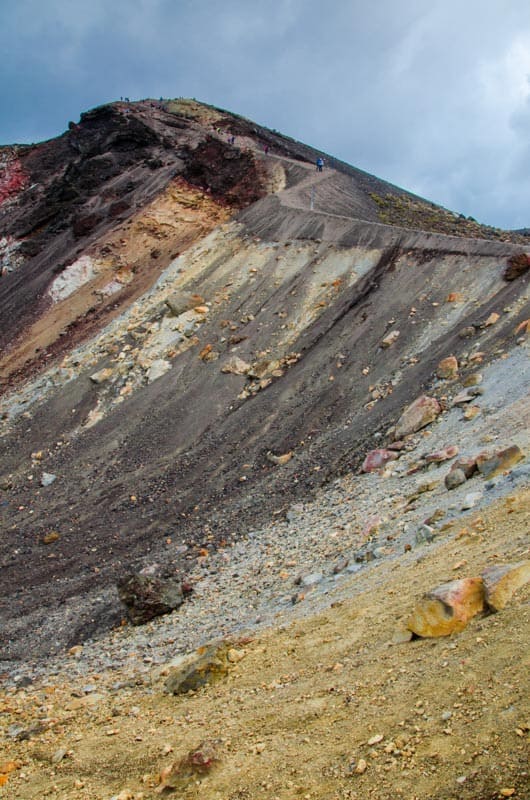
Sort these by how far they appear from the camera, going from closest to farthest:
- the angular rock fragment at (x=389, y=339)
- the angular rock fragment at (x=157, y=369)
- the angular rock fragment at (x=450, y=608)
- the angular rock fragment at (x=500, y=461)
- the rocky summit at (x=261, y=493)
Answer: the rocky summit at (x=261, y=493) < the angular rock fragment at (x=450, y=608) < the angular rock fragment at (x=500, y=461) < the angular rock fragment at (x=389, y=339) < the angular rock fragment at (x=157, y=369)

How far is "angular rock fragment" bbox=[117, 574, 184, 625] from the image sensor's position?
38.3 feet

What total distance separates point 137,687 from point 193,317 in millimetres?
16057

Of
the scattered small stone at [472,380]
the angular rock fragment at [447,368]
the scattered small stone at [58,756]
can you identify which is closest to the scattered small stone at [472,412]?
the scattered small stone at [472,380]

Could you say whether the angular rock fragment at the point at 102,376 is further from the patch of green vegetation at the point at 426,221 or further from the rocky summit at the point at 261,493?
the patch of green vegetation at the point at 426,221

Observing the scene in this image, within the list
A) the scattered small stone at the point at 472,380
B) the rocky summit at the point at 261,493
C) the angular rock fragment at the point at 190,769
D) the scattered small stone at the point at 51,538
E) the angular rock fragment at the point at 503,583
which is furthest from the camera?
the scattered small stone at the point at 51,538

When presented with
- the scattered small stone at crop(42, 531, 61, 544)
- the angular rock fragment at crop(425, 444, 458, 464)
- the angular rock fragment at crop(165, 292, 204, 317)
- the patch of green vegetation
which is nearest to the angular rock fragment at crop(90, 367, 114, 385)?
the angular rock fragment at crop(165, 292, 204, 317)

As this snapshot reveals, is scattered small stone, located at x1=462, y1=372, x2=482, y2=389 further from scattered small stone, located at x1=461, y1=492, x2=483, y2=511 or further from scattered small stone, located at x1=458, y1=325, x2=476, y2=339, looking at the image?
scattered small stone, located at x1=461, y1=492, x2=483, y2=511

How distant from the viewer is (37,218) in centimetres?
3750

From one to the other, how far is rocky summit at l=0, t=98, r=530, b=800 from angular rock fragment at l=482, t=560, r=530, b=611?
0.07 feet

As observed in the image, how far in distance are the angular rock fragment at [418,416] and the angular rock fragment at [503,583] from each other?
8.15 m

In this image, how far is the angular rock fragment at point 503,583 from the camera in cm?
630

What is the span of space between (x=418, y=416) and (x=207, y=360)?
8870 mm

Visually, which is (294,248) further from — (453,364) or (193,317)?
(453,364)

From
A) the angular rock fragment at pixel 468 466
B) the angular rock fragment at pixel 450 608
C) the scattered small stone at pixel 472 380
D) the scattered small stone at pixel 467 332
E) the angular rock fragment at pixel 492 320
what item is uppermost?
the angular rock fragment at pixel 492 320
